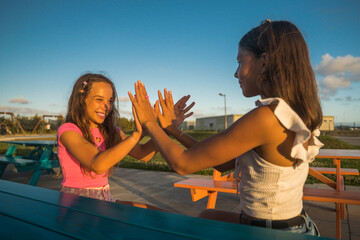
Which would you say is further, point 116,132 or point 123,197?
point 123,197

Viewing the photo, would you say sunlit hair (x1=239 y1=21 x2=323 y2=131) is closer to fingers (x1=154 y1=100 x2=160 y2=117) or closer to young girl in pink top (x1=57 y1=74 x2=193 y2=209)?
fingers (x1=154 y1=100 x2=160 y2=117)

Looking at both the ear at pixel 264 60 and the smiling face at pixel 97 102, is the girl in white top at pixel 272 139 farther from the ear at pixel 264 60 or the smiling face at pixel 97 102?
the smiling face at pixel 97 102

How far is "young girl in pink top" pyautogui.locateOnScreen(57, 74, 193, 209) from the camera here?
66.7 inches

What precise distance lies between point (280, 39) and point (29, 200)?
1.42 metres

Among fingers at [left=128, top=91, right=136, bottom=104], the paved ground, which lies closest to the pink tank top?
fingers at [left=128, top=91, right=136, bottom=104]

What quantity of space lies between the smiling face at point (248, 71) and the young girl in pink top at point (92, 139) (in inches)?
28.1

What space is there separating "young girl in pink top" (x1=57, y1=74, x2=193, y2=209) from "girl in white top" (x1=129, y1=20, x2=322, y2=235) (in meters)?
0.55

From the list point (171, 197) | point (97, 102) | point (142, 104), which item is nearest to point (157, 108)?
point (142, 104)

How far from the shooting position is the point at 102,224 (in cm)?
92

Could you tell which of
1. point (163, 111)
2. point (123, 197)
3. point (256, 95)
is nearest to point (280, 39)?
point (256, 95)

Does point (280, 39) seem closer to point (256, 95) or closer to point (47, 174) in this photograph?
point (256, 95)

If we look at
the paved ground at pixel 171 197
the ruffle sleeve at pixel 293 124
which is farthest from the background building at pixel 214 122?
the ruffle sleeve at pixel 293 124

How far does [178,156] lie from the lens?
1179mm

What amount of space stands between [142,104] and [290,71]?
825 mm
